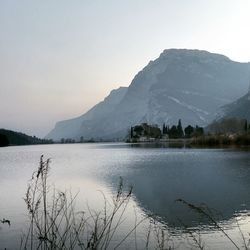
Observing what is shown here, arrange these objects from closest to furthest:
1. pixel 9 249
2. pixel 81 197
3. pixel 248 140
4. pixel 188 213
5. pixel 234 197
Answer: pixel 9 249 → pixel 188 213 → pixel 234 197 → pixel 81 197 → pixel 248 140

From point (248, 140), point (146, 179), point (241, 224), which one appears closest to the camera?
point (241, 224)

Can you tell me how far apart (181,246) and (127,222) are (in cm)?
441

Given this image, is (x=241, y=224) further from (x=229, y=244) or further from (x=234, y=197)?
(x=234, y=197)

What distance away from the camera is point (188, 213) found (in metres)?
20.5

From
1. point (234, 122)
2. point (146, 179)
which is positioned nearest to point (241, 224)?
point (146, 179)

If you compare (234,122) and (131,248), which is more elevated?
(234,122)

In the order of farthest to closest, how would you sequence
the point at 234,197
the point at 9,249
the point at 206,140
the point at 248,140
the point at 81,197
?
the point at 206,140
the point at 248,140
the point at 81,197
the point at 234,197
the point at 9,249

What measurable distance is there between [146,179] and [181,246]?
926 inches

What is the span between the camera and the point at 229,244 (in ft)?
48.1

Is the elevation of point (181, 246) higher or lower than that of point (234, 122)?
lower

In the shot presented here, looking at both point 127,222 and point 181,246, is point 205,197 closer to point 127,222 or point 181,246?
point 127,222

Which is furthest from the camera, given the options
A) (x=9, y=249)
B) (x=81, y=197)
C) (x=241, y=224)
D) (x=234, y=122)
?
(x=234, y=122)

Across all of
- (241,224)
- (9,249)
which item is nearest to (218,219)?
(241,224)

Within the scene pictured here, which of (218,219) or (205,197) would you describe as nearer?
(218,219)
